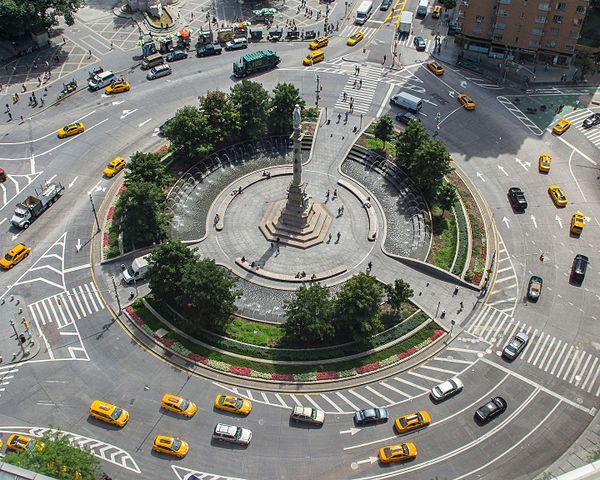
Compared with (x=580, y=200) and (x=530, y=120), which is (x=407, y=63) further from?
(x=580, y=200)

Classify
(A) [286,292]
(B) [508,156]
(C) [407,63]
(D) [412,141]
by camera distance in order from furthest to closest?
(C) [407,63] < (B) [508,156] < (D) [412,141] < (A) [286,292]

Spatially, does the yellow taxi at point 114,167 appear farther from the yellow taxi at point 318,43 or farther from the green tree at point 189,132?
the yellow taxi at point 318,43

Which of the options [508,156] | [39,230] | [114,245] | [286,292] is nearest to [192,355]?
[286,292]

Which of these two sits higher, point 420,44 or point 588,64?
point 588,64

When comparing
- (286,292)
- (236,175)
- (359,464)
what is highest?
(236,175)

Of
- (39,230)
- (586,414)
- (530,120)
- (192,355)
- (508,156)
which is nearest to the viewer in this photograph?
(586,414)

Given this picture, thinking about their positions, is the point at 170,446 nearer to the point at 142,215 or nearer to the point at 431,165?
the point at 142,215

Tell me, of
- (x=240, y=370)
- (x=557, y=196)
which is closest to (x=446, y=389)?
(x=240, y=370)
